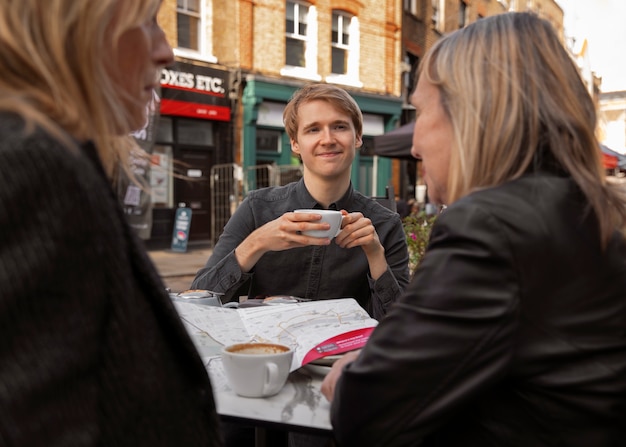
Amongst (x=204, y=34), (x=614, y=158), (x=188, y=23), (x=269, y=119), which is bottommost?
(x=614, y=158)

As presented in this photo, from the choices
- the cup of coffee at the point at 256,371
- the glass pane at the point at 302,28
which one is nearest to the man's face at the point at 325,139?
the cup of coffee at the point at 256,371

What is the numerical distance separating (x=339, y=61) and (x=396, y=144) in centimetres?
691

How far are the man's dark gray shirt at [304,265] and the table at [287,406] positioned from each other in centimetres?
92

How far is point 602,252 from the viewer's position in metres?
1.04

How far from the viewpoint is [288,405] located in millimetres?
1219

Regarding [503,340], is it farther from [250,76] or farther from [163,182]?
[250,76]

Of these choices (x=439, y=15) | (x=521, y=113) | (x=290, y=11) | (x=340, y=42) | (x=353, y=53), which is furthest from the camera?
(x=439, y=15)

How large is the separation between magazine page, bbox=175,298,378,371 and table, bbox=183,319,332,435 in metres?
0.05

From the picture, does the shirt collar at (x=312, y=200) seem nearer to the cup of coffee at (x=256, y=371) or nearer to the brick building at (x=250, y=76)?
the cup of coffee at (x=256, y=371)

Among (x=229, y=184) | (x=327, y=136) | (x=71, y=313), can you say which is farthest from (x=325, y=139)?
(x=229, y=184)

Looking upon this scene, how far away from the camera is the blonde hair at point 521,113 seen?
1097mm

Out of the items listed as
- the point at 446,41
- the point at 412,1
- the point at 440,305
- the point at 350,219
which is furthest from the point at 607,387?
the point at 412,1

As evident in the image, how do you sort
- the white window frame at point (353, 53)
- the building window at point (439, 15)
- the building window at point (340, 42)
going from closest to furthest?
the building window at point (340, 42), the white window frame at point (353, 53), the building window at point (439, 15)

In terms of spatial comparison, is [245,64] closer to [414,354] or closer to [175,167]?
[175,167]
